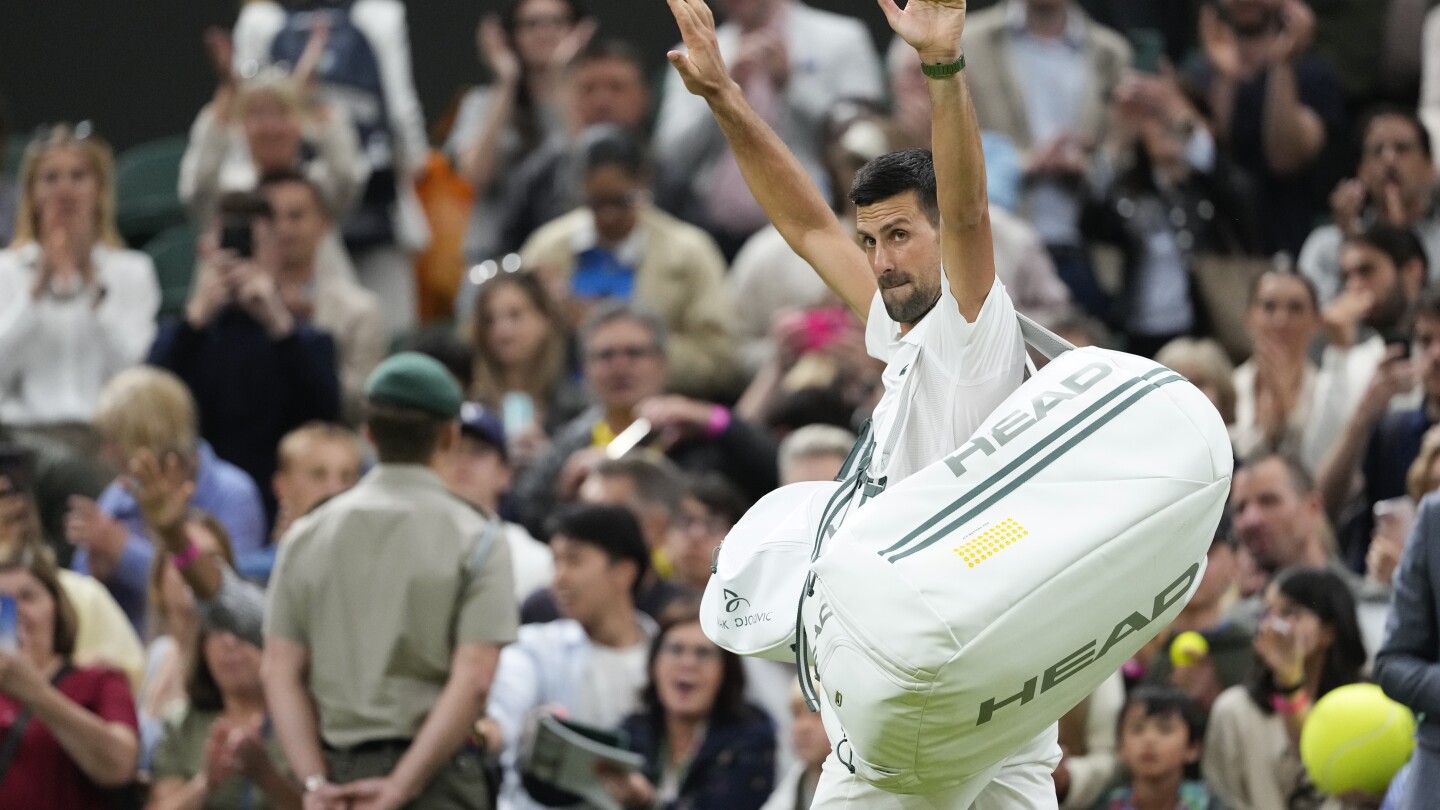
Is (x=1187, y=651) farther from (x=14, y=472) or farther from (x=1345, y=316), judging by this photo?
(x=14, y=472)

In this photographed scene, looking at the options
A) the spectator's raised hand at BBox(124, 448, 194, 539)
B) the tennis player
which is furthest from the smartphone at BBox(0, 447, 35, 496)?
the tennis player

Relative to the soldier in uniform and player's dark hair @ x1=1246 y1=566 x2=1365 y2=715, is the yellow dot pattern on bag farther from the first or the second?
player's dark hair @ x1=1246 y1=566 x2=1365 y2=715

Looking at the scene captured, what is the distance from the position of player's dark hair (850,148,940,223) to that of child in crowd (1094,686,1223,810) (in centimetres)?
248

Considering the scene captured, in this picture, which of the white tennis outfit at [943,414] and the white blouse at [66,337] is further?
the white blouse at [66,337]

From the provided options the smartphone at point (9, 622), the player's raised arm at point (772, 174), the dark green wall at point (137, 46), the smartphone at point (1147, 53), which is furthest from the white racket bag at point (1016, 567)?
the dark green wall at point (137, 46)

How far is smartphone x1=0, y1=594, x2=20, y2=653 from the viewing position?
663 cm

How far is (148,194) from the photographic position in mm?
11961

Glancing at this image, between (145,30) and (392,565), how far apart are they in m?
7.56

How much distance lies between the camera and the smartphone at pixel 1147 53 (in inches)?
441

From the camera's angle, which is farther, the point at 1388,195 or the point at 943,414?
the point at 1388,195

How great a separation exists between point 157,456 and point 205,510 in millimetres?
248

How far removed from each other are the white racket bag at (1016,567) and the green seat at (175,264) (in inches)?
279

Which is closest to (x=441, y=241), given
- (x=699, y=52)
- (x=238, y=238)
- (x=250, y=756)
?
(x=238, y=238)

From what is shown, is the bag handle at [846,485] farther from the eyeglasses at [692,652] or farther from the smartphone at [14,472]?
the smartphone at [14,472]
